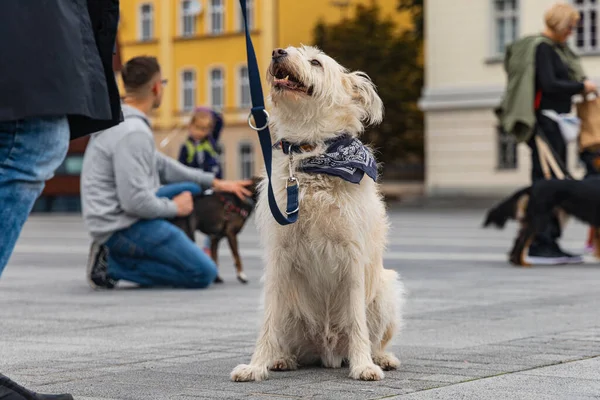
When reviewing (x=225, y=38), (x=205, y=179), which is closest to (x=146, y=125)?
(x=205, y=179)

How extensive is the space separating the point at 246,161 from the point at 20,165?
49124mm

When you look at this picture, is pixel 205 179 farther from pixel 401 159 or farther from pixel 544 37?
pixel 401 159

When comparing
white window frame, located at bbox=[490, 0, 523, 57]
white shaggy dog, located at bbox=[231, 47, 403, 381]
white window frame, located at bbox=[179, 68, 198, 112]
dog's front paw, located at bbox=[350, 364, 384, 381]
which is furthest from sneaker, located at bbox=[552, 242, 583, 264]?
white window frame, located at bbox=[179, 68, 198, 112]

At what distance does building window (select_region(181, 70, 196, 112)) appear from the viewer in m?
54.5

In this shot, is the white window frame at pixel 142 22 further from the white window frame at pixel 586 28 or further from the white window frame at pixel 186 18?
the white window frame at pixel 586 28

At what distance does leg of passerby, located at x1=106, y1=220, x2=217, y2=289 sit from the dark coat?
18.0 feet

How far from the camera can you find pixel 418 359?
5652 mm

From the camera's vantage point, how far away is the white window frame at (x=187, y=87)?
178 ft

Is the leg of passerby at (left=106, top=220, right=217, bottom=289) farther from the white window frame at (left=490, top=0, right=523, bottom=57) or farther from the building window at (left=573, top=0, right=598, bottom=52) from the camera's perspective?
the white window frame at (left=490, top=0, right=523, bottom=57)

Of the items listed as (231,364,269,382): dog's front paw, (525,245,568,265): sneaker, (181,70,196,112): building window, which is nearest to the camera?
(231,364,269,382): dog's front paw

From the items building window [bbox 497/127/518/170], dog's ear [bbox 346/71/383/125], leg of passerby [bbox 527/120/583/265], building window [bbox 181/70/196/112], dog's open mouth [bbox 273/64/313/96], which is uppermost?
dog's open mouth [bbox 273/64/313/96]

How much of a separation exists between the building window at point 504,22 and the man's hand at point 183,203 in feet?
100.0

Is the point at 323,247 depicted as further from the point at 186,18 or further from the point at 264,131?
the point at 186,18

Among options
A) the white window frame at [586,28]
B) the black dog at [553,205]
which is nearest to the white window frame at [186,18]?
the white window frame at [586,28]
